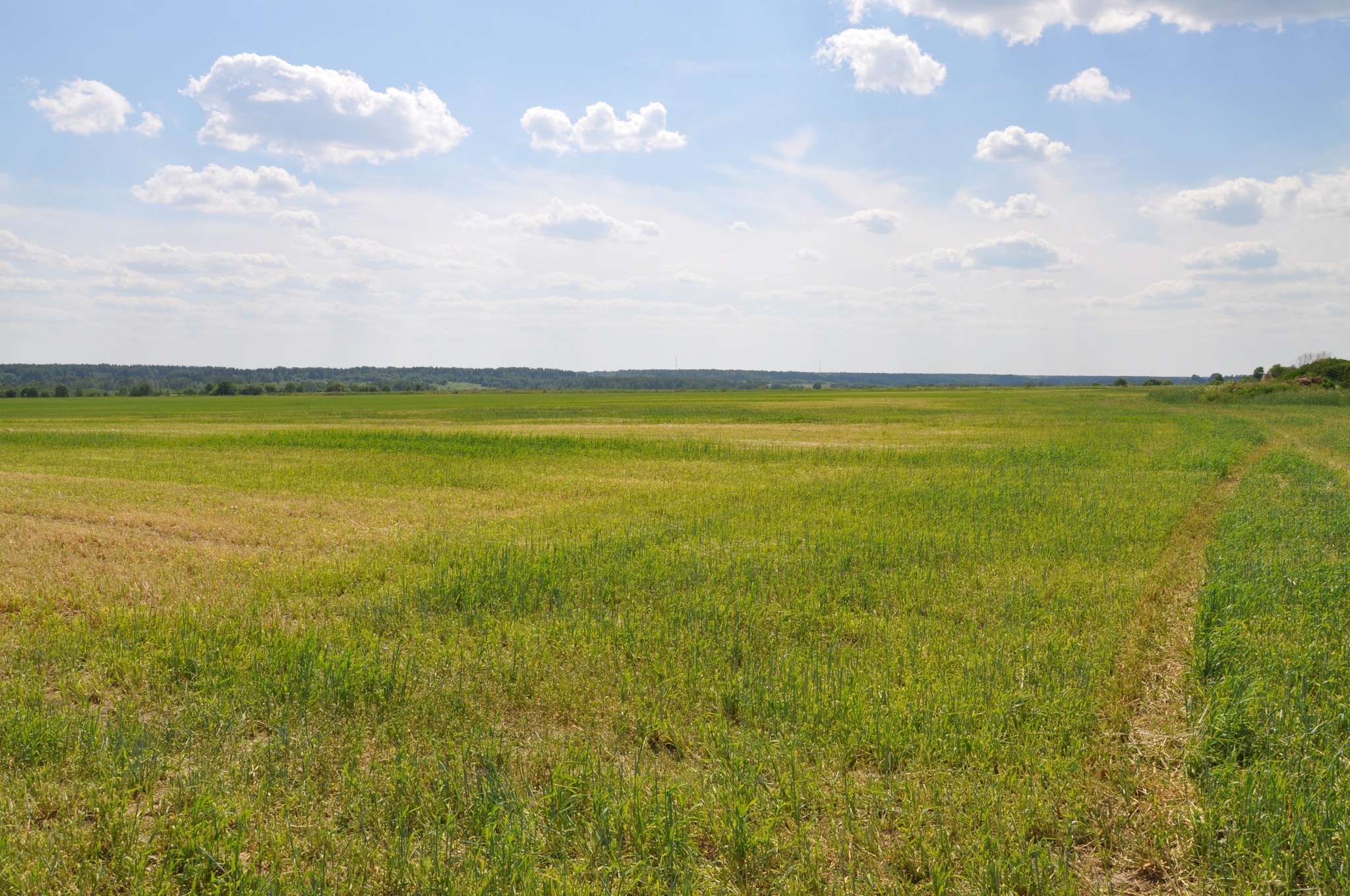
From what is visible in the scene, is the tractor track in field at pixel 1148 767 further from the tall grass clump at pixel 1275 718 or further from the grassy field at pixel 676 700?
the tall grass clump at pixel 1275 718

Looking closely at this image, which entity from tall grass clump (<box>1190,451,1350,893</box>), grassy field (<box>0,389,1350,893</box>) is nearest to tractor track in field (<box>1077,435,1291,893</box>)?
grassy field (<box>0,389,1350,893</box>)

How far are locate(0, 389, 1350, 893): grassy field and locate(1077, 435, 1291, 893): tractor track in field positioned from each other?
0.03 m

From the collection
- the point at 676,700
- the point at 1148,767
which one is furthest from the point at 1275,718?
the point at 676,700

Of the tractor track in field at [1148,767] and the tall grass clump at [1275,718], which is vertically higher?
the tall grass clump at [1275,718]

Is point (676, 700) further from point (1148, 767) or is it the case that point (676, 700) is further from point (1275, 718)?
point (1275, 718)

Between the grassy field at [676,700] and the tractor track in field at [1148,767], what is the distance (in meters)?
0.03

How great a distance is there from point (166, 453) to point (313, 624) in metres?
24.9

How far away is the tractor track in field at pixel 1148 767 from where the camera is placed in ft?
14.0

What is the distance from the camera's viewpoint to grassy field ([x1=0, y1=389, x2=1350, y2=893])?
170 inches

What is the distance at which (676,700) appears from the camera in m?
6.37

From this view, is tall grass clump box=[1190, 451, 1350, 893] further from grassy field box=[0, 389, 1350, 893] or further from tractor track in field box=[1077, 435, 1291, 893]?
tractor track in field box=[1077, 435, 1291, 893]

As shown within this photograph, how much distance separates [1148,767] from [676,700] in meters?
3.46

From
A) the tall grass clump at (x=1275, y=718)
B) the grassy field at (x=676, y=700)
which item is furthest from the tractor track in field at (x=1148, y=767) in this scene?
the tall grass clump at (x=1275, y=718)

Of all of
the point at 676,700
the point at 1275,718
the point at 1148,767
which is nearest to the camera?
the point at 1148,767
